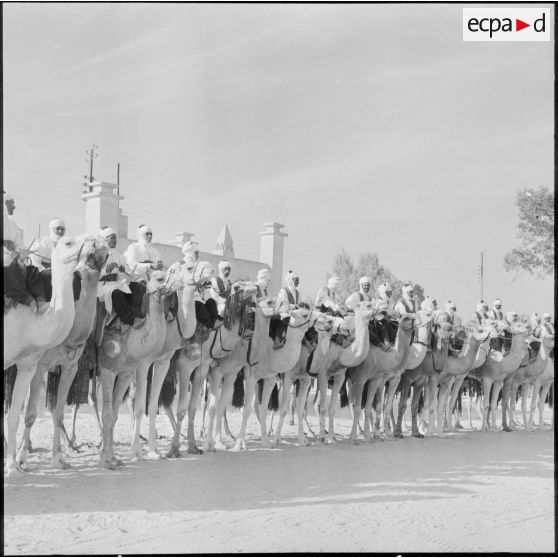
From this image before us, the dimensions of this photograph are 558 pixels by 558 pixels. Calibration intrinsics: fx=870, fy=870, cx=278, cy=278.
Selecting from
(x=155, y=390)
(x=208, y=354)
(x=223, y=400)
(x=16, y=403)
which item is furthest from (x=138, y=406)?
(x=223, y=400)

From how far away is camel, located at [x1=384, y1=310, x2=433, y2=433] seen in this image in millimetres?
16641

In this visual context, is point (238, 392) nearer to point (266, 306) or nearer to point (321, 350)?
point (321, 350)

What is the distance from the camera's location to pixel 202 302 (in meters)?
12.7

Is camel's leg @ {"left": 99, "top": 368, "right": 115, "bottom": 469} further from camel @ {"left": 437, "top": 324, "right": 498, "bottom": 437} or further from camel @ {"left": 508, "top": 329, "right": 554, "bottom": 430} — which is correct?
camel @ {"left": 508, "top": 329, "right": 554, "bottom": 430}

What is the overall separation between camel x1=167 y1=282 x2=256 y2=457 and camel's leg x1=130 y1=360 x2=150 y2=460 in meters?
0.82

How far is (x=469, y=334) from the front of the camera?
18750 millimetres

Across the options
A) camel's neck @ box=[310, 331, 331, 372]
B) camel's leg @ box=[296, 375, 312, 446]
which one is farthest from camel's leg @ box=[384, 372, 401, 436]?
camel's neck @ box=[310, 331, 331, 372]

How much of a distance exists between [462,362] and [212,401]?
6980 millimetres

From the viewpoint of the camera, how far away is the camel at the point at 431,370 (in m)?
17.4

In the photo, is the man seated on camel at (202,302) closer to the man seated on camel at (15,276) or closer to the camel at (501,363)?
the man seated on camel at (15,276)

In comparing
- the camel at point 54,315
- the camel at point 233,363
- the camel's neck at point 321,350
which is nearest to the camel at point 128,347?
the camel at point 54,315

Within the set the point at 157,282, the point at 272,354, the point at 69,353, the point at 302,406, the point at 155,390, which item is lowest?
the point at 302,406

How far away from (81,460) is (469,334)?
9.69m

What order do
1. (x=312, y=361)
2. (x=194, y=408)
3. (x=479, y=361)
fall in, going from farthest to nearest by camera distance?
(x=479, y=361) → (x=312, y=361) → (x=194, y=408)
